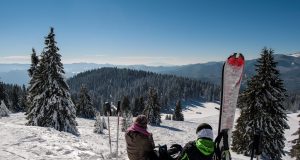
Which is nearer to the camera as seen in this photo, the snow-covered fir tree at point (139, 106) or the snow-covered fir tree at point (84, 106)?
the snow-covered fir tree at point (84, 106)

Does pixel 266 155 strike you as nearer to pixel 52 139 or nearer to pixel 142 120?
pixel 52 139

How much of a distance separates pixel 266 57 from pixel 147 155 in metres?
20.3

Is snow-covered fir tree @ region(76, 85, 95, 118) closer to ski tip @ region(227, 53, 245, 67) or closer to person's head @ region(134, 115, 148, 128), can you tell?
ski tip @ region(227, 53, 245, 67)

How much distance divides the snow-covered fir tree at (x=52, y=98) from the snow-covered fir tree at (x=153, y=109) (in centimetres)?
3236

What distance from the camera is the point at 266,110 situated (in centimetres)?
2492

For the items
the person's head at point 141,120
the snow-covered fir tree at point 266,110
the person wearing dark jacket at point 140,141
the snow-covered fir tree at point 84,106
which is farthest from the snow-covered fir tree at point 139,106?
the person's head at point 141,120

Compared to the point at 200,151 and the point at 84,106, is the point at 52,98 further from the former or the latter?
the point at 84,106

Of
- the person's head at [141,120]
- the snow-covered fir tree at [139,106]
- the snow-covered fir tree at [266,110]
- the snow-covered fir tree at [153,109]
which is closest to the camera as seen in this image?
the person's head at [141,120]

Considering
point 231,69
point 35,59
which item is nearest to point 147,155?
point 231,69

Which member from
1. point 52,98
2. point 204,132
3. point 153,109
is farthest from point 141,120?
point 153,109

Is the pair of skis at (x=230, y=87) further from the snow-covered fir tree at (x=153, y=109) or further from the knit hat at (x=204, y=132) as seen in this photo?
the snow-covered fir tree at (x=153, y=109)

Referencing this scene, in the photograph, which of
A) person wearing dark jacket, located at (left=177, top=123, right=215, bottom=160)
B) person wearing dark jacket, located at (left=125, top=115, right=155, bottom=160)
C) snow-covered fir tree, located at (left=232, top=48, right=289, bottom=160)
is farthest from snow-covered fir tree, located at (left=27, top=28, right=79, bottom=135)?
person wearing dark jacket, located at (left=177, top=123, right=215, bottom=160)

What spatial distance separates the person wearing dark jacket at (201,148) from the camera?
6.00 m

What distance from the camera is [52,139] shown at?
1486 cm
